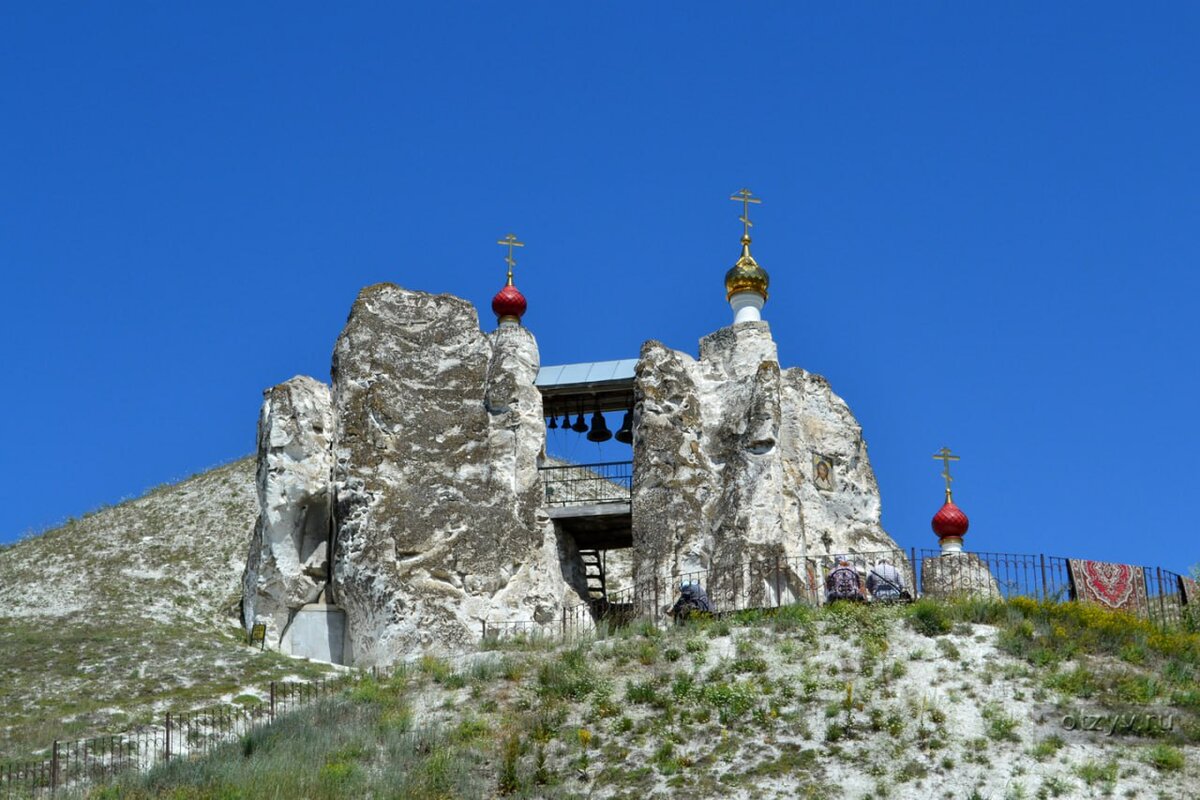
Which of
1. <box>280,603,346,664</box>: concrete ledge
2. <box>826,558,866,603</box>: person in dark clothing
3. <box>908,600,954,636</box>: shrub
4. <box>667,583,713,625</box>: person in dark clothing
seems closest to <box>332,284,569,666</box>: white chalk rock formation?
<box>280,603,346,664</box>: concrete ledge

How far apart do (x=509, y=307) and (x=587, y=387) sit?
2.94m

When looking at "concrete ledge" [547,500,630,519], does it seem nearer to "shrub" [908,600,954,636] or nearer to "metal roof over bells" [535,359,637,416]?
"metal roof over bells" [535,359,637,416]

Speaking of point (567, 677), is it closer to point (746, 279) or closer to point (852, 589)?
point (852, 589)

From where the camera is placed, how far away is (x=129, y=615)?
43.0 metres

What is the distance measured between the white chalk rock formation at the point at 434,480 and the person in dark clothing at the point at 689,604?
3.20 meters

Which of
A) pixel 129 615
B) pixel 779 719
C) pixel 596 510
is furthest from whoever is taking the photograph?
pixel 129 615

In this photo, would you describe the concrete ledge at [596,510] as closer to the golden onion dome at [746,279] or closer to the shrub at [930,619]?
the golden onion dome at [746,279]

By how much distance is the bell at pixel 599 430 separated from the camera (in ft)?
142

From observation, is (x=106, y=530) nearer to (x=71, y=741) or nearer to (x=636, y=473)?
(x=636, y=473)

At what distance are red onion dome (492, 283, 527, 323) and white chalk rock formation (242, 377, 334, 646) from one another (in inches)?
200

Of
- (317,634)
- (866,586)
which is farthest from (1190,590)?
(317,634)

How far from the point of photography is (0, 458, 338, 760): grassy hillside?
111ft

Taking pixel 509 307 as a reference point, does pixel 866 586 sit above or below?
below

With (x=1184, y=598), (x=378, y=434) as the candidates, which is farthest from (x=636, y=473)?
(x=1184, y=598)
